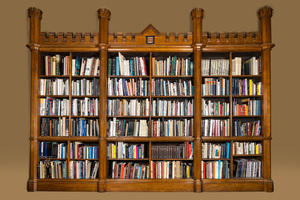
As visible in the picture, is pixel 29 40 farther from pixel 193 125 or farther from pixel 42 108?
pixel 193 125

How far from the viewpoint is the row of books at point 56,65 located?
586 centimetres

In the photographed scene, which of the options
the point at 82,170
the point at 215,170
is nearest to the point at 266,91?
the point at 215,170

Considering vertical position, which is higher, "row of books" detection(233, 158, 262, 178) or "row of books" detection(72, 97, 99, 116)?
"row of books" detection(72, 97, 99, 116)

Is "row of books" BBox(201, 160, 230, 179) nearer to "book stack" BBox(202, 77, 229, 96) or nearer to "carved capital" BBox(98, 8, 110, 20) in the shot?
"book stack" BBox(202, 77, 229, 96)

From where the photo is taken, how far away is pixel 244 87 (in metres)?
5.85

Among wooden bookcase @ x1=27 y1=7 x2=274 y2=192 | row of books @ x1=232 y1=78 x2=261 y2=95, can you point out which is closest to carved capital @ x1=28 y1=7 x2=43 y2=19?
wooden bookcase @ x1=27 y1=7 x2=274 y2=192

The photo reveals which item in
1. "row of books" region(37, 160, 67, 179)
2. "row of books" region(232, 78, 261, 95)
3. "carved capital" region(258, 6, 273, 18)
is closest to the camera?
"carved capital" region(258, 6, 273, 18)

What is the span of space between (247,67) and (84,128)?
322 cm

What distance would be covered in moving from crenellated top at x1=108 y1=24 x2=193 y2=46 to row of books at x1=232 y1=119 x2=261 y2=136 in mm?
1753

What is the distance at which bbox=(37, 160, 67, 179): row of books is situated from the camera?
5730mm

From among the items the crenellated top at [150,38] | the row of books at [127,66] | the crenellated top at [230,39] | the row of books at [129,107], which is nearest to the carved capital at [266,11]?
the crenellated top at [230,39]

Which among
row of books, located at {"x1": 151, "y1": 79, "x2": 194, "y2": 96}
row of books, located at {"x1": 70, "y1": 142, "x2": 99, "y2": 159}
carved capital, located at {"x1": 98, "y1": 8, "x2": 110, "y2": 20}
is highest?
carved capital, located at {"x1": 98, "y1": 8, "x2": 110, "y2": 20}

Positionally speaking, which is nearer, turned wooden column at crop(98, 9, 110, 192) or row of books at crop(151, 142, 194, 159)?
turned wooden column at crop(98, 9, 110, 192)

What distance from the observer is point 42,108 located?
581 centimetres
